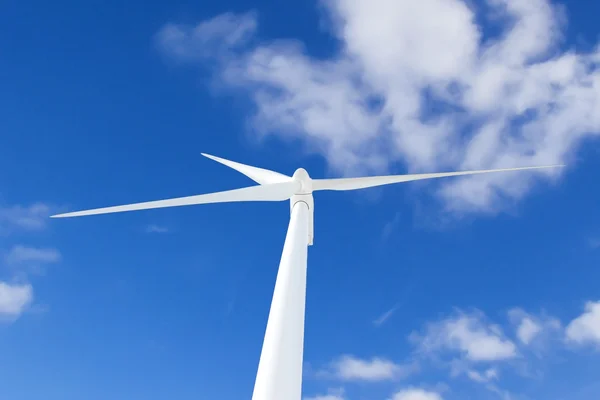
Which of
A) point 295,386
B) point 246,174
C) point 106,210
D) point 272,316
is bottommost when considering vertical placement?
point 295,386

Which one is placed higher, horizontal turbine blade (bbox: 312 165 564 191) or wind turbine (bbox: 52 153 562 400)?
horizontal turbine blade (bbox: 312 165 564 191)

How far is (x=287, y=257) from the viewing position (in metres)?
22.7

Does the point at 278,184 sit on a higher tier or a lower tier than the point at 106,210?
higher

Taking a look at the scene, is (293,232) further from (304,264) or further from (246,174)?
(246,174)

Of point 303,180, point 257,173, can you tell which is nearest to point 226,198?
point 303,180

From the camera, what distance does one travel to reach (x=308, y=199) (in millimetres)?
30234

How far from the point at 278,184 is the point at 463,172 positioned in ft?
33.2

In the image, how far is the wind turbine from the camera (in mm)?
16578

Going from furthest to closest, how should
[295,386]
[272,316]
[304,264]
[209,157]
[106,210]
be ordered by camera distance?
1. [209,157]
2. [106,210]
3. [304,264]
4. [272,316]
5. [295,386]

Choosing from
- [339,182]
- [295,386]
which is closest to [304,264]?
[295,386]

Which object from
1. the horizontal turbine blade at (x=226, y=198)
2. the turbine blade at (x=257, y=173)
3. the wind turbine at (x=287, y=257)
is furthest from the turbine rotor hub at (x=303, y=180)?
the turbine blade at (x=257, y=173)

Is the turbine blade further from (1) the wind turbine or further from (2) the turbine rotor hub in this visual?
(2) the turbine rotor hub

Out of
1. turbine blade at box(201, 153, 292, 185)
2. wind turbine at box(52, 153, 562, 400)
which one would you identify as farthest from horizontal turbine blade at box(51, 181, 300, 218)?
turbine blade at box(201, 153, 292, 185)

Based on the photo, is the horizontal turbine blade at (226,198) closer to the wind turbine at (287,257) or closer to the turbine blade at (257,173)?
the wind turbine at (287,257)
